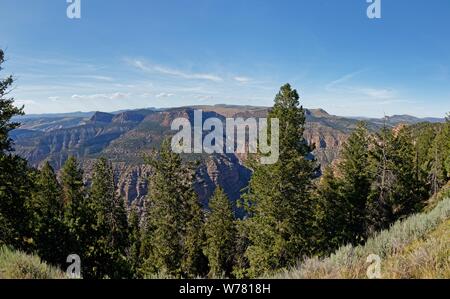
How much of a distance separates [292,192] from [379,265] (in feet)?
51.4

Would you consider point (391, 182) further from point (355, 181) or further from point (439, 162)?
point (439, 162)

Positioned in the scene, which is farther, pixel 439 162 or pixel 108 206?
pixel 439 162

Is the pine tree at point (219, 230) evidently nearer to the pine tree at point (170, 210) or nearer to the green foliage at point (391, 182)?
the pine tree at point (170, 210)

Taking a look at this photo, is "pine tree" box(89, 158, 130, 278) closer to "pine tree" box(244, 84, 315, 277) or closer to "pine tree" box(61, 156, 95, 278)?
"pine tree" box(61, 156, 95, 278)

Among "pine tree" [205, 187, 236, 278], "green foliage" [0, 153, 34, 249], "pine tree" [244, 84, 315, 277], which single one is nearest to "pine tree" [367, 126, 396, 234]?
"pine tree" [244, 84, 315, 277]

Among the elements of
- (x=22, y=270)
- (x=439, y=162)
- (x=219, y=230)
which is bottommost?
(x=219, y=230)

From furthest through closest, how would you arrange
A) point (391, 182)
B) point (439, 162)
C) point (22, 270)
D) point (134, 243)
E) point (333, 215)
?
point (439, 162) → point (134, 243) → point (391, 182) → point (333, 215) → point (22, 270)

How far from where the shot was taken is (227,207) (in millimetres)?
39750

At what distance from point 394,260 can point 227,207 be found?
33226mm

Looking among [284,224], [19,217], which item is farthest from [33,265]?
[284,224]

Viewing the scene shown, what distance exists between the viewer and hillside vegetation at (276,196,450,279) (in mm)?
6004

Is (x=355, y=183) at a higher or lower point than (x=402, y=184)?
higher

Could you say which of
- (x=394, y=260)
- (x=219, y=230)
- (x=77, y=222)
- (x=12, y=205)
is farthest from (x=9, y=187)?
(x=219, y=230)
